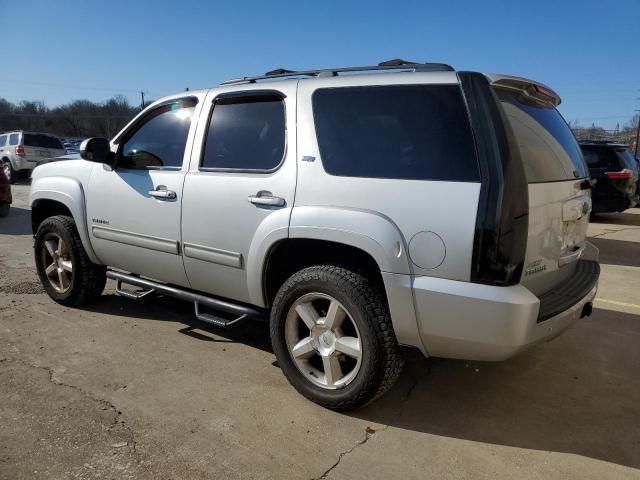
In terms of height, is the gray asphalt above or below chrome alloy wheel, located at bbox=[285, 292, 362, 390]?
below

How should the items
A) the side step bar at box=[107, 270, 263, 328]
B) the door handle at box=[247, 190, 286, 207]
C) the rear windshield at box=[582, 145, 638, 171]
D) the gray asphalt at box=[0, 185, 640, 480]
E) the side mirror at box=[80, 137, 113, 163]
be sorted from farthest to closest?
the rear windshield at box=[582, 145, 638, 171]
the side mirror at box=[80, 137, 113, 163]
the side step bar at box=[107, 270, 263, 328]
the door handle at box=[247, 190, 286, 207]
the gray asphalt at box=[0, 185, 640, 480]

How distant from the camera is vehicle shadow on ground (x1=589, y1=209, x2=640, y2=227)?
11403mm

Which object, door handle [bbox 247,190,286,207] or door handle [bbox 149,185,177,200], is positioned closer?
door handle [bbox 247,190,286,207]

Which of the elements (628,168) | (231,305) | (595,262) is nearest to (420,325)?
(231,305)

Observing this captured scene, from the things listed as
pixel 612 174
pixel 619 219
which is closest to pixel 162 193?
pixel 612 174

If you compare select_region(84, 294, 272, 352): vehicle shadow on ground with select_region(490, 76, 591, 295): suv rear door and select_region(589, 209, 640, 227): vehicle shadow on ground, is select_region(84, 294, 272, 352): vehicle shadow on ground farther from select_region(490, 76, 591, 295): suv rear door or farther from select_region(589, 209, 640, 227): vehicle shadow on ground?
select_region(589, 209, 640, 227): vehicle shadow on ground

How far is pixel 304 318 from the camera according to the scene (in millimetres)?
3020

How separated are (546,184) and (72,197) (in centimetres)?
376

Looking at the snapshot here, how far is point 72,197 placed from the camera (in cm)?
439

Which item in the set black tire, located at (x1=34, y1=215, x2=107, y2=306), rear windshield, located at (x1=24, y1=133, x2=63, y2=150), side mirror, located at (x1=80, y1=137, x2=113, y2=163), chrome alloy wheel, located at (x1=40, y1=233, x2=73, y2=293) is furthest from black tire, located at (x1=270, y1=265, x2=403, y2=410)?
rear windshield, located at (x1=24, y1=133, x2=63, y2=150)

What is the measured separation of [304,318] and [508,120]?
1567mm

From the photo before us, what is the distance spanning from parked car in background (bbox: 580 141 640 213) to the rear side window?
922 cm

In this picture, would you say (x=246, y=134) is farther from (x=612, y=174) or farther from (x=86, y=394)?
(x=612, y=174)

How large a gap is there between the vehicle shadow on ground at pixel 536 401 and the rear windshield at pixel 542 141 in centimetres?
139
